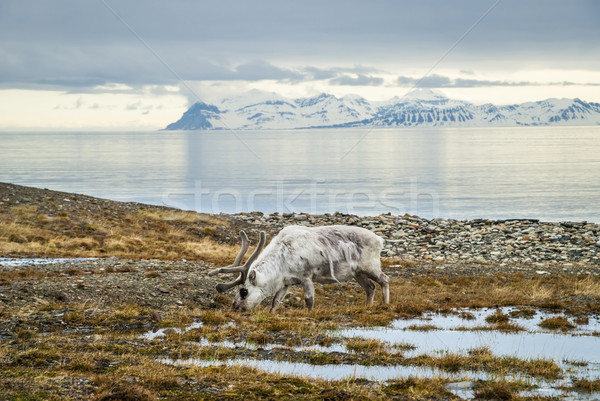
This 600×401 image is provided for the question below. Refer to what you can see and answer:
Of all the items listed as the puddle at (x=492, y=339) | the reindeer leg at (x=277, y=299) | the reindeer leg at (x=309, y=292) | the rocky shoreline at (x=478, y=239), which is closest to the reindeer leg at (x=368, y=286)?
the reindeer leg at (x=309, y=292)

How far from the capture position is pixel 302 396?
29.4 ft

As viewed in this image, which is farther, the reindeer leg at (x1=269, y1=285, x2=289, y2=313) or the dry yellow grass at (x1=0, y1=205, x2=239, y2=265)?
the dry yellow grass at (x1=0, y1=205, x2=239, y2=265)

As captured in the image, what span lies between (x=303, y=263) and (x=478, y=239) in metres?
22.7

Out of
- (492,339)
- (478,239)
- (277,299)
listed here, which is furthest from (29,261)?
(478,239)

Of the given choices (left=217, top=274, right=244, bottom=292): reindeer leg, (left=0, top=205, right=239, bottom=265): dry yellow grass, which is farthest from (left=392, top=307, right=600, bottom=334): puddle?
(left=0, top=205, right=239, bottom=265): dry yellow grass

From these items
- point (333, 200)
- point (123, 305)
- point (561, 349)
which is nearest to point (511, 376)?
point (561, 349)

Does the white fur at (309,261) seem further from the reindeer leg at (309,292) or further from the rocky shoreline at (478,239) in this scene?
the rocky shoreline at (478,239)

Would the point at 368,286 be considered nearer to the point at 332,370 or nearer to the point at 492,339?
the point at 492,339

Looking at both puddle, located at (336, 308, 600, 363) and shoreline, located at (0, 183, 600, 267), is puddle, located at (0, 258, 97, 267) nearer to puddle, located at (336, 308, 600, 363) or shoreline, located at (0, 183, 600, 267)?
shoreline, located at (0, 183, 600, 267)

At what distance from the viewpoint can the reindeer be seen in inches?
634

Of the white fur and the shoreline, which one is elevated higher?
the white fur

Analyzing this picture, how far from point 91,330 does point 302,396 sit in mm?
6050

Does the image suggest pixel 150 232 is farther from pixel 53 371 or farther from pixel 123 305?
pixel 53 371

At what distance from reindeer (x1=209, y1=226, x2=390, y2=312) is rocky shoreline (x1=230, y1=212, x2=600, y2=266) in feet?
45.6
